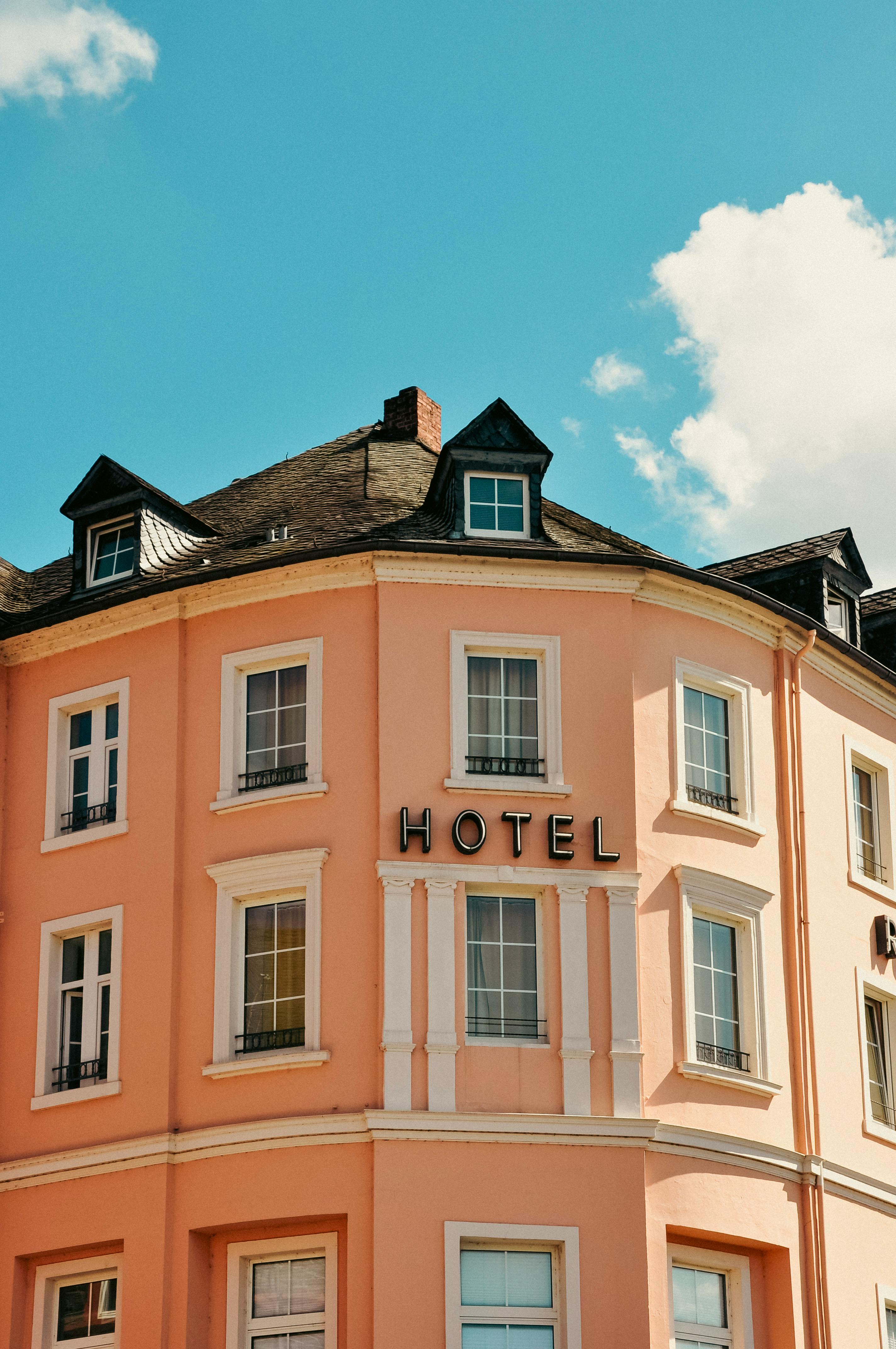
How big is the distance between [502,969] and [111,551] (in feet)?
33.2

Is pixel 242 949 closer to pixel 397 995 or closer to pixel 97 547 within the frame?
pixel 397 995

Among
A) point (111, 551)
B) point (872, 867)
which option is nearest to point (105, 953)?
point (111, 551)

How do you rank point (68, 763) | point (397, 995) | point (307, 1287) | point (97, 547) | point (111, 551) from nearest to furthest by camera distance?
point (307, 1287) < point (397, 995) < point (68, 763) < point (111, 551) < point (97, 547)

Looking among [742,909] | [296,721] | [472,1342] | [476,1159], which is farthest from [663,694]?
[472,1342]

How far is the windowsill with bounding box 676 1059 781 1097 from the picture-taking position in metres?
28.7

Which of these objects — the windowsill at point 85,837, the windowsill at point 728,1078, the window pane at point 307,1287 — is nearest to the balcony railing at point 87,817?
the windowsill at point 85,837

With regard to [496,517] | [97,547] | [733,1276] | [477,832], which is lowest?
[733,1276]

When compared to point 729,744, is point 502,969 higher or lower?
lower

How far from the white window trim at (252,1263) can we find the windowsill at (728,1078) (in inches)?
209

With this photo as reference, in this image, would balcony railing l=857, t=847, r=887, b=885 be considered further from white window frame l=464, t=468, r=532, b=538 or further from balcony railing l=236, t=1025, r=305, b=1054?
balcony railing l=236, t=1025, r=305, b=1054

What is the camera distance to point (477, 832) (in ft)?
95.2

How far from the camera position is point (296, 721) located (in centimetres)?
3039

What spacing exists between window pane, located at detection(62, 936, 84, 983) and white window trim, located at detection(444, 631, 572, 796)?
627cm

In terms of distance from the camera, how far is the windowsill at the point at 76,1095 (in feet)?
96.5
